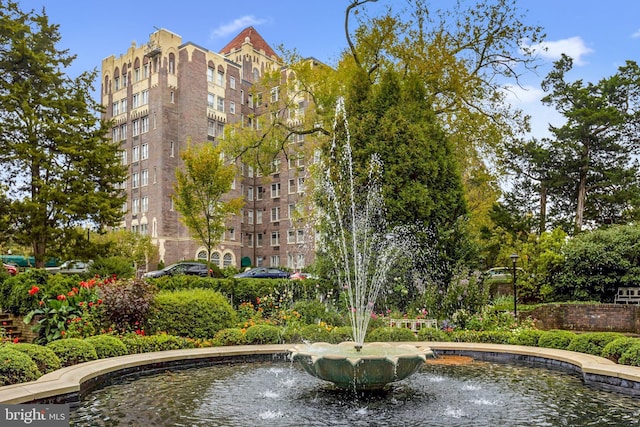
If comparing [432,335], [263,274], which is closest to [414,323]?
[432,335]

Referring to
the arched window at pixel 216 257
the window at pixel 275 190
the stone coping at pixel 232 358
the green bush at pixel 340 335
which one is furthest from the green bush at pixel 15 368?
the window at pixel 275 190

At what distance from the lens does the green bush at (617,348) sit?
953cm

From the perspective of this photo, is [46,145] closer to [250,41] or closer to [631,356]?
[631,356]

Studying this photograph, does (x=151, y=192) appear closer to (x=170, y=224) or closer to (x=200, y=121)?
(x=170, y=224)

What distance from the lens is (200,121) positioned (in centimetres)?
4716

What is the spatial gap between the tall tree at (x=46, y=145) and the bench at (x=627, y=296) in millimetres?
20613

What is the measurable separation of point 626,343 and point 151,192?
4100cm

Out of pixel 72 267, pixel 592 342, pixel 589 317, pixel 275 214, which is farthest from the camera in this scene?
pixel 275 214

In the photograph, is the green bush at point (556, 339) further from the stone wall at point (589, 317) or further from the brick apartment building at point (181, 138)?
the brick apartment building at point (181, 138)

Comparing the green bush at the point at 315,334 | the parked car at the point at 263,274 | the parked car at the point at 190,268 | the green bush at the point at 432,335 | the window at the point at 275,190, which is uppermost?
the window at the point at 275,190

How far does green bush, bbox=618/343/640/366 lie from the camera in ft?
29.2

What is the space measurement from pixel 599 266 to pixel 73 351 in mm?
17321

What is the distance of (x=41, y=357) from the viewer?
8.10 meters

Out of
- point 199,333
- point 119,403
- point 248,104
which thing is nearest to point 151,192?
point 248,104
